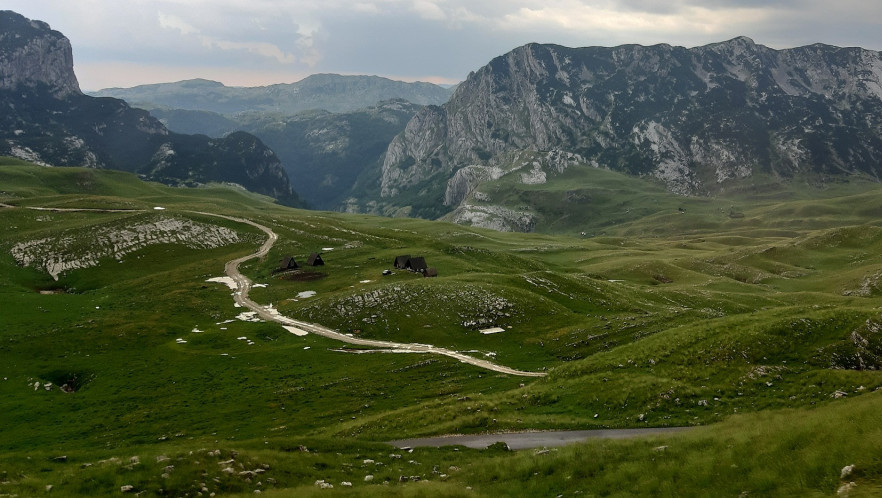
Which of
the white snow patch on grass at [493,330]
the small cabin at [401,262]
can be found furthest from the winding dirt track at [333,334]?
the small cabin at [401,262]

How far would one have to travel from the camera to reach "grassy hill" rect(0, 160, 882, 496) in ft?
75.5

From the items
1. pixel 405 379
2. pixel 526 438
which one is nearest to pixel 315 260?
pixel 405 379

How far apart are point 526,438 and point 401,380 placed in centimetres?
2400

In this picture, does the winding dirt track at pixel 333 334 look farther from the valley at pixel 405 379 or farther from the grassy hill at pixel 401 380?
the grassy hill at pixel 401 380

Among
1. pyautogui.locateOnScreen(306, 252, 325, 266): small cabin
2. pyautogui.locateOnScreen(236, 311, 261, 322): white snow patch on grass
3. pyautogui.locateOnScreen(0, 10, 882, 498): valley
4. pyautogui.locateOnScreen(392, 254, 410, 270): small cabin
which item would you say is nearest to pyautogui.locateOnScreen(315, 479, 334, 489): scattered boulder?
pyautogui.locateOnScreen(0, 10, 882, 498): valley

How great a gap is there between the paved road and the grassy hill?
3.88 ft

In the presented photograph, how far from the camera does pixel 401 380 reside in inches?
2229

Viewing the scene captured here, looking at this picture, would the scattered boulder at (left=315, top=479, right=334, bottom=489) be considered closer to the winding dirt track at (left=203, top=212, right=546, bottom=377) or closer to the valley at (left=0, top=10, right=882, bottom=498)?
the valley at (left=0, top=10, right=882, bottom=498)

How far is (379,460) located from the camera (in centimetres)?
3094

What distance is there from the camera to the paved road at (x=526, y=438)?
109 feet

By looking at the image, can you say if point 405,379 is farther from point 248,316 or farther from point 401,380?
point 248,316

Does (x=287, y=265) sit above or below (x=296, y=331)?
above

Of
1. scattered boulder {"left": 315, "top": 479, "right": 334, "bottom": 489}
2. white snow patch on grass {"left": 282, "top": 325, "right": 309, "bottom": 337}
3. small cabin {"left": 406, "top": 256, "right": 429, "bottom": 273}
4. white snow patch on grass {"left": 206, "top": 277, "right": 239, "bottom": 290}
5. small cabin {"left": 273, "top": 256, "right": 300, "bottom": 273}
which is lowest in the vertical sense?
white snow patch on grass {"left": 282, "top": 325, "right": 309, "bottom": 337}

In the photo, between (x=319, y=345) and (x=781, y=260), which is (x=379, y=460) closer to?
(x=319, y=345)
